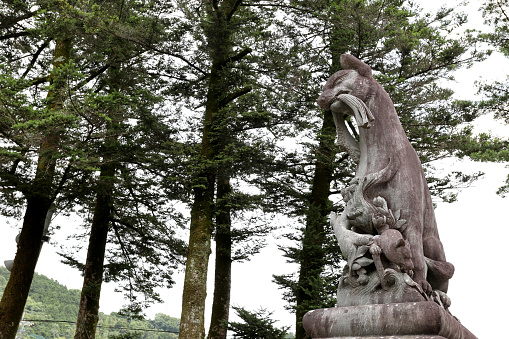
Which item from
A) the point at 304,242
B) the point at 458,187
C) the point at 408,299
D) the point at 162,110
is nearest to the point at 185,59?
the point at 162,110

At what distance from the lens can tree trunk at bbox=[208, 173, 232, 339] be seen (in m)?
Answer: 12.0

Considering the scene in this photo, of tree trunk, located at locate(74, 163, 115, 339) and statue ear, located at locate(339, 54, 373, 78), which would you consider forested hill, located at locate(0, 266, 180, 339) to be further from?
statue ear, located at locate(339, 54, 373, 78)

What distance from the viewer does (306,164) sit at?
497 inches

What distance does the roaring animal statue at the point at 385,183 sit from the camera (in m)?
3.61

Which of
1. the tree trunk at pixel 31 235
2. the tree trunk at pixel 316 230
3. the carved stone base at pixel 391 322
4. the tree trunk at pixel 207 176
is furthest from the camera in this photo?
the tree trunk at pixel 207 176

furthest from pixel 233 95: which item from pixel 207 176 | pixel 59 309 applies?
pixel 59 309

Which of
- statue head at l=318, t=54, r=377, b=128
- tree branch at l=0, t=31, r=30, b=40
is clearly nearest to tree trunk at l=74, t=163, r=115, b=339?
tree branch at l=0, t=31, r=30, b=40

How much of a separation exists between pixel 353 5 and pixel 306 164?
3.99m

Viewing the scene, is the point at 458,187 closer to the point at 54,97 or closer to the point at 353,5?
the point at 353,5

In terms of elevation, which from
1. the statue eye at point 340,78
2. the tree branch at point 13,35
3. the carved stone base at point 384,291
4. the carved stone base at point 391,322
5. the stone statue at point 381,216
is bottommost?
the carved stone base at point 391,322

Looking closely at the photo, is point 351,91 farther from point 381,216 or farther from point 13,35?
point 13,35

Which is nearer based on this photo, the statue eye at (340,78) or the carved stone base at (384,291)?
the carved stone base at (384,291)

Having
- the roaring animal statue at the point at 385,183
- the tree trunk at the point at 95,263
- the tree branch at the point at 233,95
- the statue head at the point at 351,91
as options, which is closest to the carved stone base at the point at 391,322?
the roaring animal statue at the point at 385,183

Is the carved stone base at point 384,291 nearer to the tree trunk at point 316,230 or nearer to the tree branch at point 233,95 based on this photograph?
the tree trunk at point 316,230
